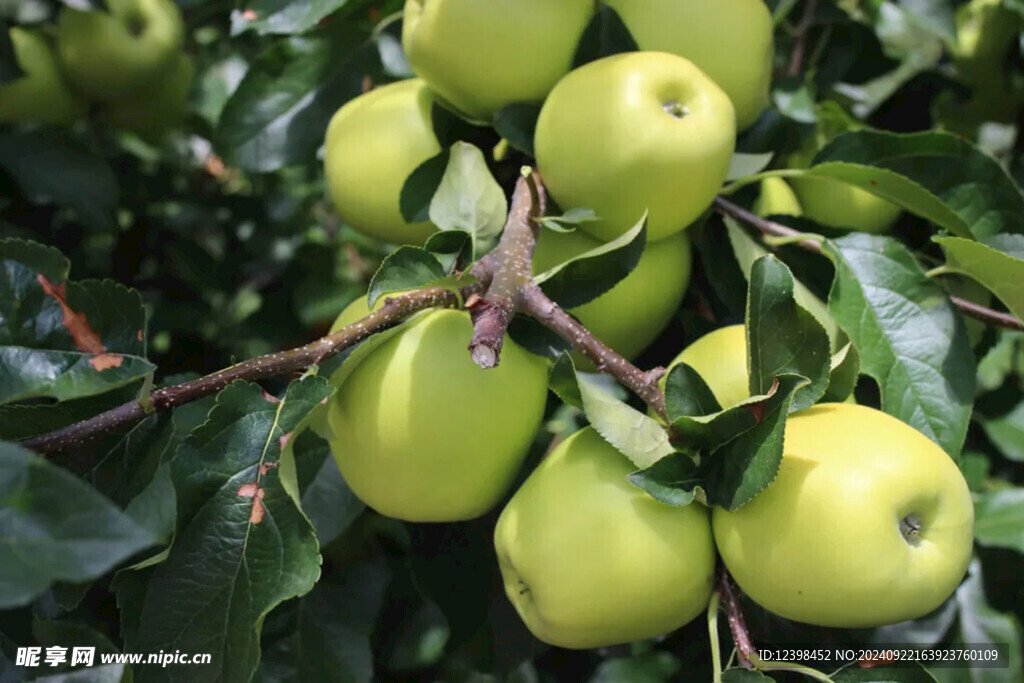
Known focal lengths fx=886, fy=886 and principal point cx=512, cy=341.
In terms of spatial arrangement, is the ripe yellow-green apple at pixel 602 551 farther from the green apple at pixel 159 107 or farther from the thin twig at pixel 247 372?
the green apple at pixel 159 107

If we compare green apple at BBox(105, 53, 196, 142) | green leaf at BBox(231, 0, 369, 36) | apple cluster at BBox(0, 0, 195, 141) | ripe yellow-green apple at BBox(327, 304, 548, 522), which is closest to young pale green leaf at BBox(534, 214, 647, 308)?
ripe yellow-green apple at BBox(327, 304, 548, 522)

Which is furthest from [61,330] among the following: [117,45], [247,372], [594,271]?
[117,45]

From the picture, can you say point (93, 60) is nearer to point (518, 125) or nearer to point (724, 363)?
point (518, 125)

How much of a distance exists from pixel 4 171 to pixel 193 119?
0.33 meters

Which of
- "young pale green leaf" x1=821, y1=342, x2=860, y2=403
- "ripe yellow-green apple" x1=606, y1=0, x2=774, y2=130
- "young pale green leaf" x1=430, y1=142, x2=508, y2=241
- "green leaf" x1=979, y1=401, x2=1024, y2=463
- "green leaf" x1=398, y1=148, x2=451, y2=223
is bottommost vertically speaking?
"green leaf" x1=979, y1=401, x2=1024, y2=463

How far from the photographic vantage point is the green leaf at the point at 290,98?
988 millimetres

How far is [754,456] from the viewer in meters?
0.56

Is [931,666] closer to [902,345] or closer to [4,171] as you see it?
[902,345]

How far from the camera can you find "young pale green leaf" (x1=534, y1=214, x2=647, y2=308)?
2.07ft

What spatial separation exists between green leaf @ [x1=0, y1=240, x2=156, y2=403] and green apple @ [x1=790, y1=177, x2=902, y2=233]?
64 cm

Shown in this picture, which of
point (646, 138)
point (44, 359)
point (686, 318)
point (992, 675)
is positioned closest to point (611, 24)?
point (646, 138)

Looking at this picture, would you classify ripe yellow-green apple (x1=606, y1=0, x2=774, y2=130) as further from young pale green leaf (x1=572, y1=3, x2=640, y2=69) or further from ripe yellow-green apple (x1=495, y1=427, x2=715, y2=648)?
ripe yellow-green apple (x1=495, y1=427, x2=715, y2=648)

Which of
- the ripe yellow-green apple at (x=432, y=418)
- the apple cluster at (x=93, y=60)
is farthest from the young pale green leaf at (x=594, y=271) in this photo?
the apple cluster at (x=93, y=60)

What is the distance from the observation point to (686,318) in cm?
85
